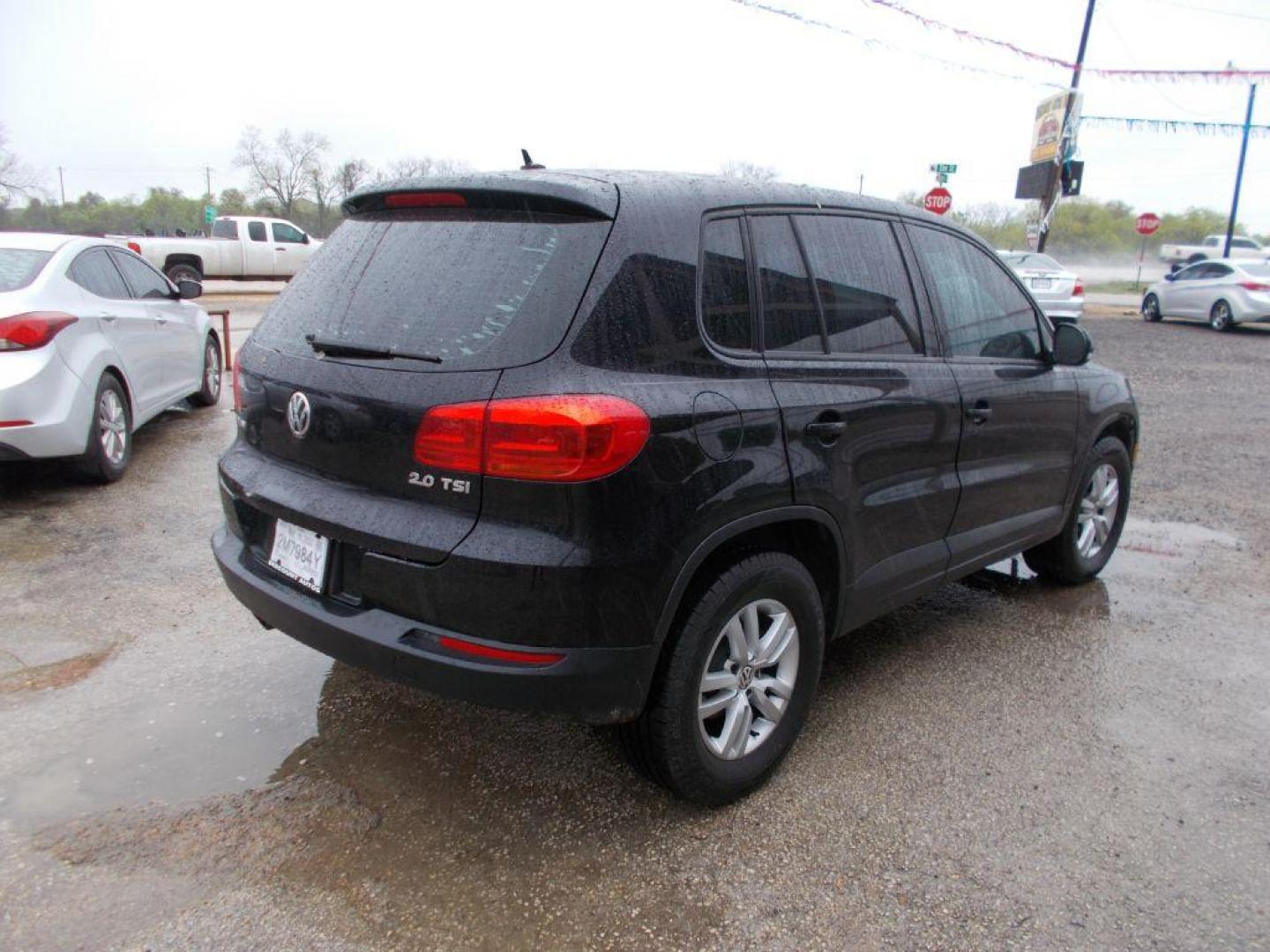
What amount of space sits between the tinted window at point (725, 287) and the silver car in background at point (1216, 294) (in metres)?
19.3

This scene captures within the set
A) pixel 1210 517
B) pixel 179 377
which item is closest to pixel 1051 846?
pixel 1210 517

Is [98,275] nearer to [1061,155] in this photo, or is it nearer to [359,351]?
[359,351]

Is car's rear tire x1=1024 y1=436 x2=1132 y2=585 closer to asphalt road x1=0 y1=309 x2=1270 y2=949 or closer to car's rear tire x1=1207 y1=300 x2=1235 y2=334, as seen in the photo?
asphalt road x1=0 y1=309 x2=1270 y2=949

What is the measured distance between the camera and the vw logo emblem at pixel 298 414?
2609 millimetres

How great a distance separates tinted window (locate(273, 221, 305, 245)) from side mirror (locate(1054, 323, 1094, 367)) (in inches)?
964

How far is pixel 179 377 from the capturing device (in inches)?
291

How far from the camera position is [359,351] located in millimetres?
2518

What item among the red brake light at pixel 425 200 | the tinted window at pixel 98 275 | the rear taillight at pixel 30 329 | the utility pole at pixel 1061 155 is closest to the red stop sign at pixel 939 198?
the utility pole at pixel 1061 155

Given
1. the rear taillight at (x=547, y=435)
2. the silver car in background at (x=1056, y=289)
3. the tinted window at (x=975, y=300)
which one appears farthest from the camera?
the silver car in background at (x=1056, y=289)

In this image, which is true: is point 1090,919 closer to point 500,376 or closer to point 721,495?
point 721,495

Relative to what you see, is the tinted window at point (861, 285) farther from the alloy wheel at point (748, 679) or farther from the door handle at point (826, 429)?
the alloy wheel at point (748, 679)

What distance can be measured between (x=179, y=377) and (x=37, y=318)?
224 centimetres

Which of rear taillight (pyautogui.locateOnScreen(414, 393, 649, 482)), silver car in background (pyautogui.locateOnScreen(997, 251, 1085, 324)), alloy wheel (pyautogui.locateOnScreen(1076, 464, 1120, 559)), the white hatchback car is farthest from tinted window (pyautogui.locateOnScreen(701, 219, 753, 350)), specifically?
silver car in background (pyautogui.locateOnScreen(997, 251, 1085, 324))

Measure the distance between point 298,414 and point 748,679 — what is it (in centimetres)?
154
